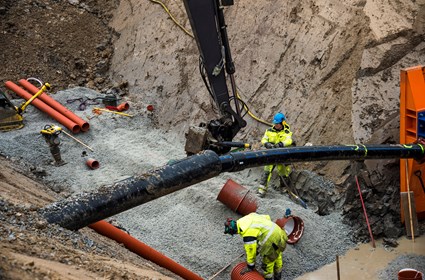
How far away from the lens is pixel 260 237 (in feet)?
29.8

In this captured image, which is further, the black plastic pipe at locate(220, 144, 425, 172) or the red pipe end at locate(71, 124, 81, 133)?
the red pipe end at locate(71, 124, 81, 133)

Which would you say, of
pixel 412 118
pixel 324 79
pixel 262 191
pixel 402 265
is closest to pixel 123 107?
pixel 262 191

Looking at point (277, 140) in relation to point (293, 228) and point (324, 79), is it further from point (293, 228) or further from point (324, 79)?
point (293, 228)

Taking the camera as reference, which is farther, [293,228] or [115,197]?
[293,228]

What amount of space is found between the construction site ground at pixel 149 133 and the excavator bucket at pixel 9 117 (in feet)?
0.65

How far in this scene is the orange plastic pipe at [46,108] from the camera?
1389 centimetres

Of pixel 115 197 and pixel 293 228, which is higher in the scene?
pixel 115 197

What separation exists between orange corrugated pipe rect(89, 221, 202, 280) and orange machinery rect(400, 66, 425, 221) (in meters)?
4.20

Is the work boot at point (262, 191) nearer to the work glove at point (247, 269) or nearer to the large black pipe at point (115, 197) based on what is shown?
the work glove at point (247, 269)

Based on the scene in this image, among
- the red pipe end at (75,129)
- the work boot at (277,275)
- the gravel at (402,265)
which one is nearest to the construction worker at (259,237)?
the work boot at (277,275)

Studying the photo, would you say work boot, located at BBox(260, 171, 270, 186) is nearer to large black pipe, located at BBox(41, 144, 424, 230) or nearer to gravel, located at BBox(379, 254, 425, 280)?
gravel, located at BBox(379, 254, 425, 280)

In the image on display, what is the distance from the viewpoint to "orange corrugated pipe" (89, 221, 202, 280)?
7055 mm

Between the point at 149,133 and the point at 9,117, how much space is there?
117 inches

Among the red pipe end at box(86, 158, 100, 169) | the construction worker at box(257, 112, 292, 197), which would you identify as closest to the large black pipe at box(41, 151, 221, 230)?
the construction worker at box(257, 112, 292, 197)
